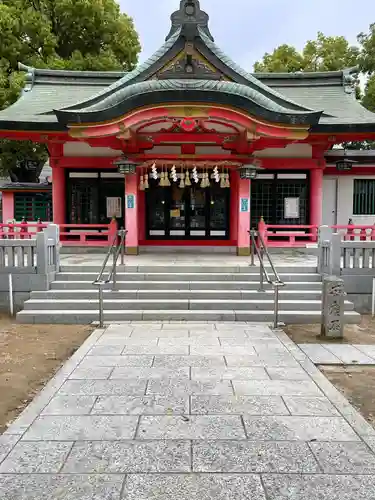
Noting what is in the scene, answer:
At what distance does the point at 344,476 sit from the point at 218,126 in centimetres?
991

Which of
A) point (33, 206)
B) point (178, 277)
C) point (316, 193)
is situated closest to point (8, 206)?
point (33, 206)

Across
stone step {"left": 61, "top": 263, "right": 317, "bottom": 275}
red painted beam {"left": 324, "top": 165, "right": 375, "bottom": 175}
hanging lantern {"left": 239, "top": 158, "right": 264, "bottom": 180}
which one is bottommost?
stone step {"left": 61, "top": 263, "right": 317, "bottom": 275}

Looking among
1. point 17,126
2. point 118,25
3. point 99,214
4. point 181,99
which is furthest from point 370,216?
point 118,25

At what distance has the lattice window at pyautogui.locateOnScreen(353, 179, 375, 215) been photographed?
1491cm

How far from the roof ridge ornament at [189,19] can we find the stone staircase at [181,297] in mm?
6823

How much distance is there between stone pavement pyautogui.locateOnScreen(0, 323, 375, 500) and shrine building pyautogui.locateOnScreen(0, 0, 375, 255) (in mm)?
6648

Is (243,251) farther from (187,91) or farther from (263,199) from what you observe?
(187,91)

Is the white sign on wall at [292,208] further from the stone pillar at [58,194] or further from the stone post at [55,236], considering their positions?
the stone post at [55,236]

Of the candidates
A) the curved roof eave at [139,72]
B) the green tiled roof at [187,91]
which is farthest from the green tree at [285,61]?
the curved roof eave at [139,72]

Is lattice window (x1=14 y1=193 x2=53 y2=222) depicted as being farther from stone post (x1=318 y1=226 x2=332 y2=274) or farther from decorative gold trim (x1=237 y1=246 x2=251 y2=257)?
stone post (x1=318 y1=226 x2=332 y2=274)

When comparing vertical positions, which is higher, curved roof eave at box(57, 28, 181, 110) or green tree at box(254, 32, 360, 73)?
green tree at box(254, 32, 360, 73)

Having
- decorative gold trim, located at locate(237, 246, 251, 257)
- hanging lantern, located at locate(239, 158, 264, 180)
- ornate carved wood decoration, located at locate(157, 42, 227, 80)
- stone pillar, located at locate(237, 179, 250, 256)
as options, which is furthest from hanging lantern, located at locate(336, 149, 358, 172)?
ornate carved wood decoration, located at locate(157, 42, 227, 80)

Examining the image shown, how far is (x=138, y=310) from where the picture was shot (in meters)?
8.53

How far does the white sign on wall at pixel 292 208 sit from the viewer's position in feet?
45.4
